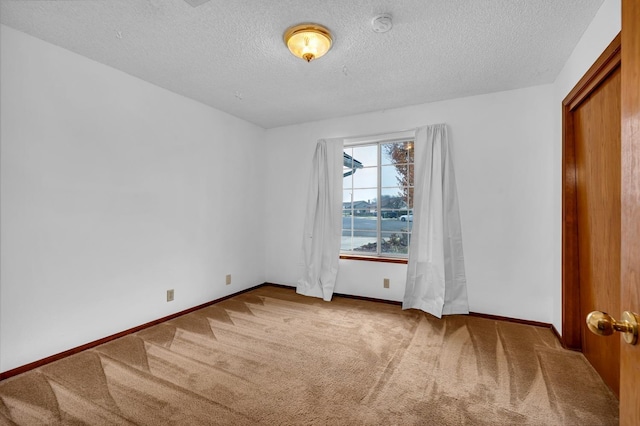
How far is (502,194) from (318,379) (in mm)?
2676

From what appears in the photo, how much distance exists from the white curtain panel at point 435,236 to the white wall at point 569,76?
84cm

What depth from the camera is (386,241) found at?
393 cm

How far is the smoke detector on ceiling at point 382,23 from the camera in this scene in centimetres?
197

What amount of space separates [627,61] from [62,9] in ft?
9.48

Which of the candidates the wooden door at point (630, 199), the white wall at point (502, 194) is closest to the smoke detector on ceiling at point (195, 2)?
the wooden door at point (630, 199)

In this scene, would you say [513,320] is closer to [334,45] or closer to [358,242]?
[358,242]

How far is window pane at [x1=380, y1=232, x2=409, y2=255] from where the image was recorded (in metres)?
3.82

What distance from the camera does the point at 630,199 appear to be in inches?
27.1

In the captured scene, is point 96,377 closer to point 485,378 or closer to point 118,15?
point 118,15

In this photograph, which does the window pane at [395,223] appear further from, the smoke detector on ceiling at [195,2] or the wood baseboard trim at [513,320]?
the smoke detector on ceiling at [195,2]

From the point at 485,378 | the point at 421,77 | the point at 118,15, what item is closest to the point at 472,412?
the point at 485,378

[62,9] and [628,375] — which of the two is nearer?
[628,375]

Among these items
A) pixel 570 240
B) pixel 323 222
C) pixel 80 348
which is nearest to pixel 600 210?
pixel 570 240

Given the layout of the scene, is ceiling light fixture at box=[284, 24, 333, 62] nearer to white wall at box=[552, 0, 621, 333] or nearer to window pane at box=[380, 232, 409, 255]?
white wall at box=[552, 0, 621, 333]
